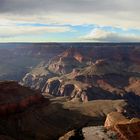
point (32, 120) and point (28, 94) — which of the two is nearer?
point (32, 120)

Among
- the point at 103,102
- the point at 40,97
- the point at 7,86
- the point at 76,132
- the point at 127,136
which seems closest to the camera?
the point at 127,136

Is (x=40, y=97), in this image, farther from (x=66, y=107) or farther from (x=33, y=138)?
(x=33, y=138)

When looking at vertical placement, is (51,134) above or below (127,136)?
below

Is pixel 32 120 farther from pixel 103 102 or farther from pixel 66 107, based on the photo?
pixel 103 102

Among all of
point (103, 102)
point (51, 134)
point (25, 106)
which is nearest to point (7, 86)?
point (25, 106)

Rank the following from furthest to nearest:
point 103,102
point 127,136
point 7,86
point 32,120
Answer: point 103,102, point 7,86, point 32,120, point 127,136

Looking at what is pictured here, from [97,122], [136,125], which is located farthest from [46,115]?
[136,125]
